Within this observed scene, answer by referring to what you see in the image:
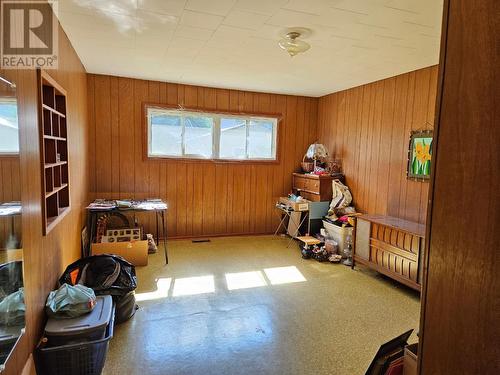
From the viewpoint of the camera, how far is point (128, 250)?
394 cm

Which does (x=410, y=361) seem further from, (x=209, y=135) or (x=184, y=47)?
(x=209, y=135)

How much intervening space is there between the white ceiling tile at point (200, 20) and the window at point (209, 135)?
2387 mm

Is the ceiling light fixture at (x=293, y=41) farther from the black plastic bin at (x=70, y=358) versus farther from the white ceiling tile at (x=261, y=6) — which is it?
the black plastic bin at (x=70, y=358)

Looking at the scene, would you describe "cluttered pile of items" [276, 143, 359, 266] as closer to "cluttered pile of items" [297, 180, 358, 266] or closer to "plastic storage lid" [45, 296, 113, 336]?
"cluttered pile of items" [297, 180, 358, 266]

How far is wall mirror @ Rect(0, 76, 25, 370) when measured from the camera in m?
1.37

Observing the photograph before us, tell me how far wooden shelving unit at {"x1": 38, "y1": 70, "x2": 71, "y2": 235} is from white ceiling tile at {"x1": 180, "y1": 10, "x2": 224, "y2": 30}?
3.50 feet

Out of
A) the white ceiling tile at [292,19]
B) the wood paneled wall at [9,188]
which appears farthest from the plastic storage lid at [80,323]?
the white ceiling tile at [292,19]

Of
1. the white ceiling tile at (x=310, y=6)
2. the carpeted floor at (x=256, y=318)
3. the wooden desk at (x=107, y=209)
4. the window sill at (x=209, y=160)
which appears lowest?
the carpeted floor at (x=256, y=318)

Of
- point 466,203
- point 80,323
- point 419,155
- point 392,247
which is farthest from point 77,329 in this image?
point 419,155

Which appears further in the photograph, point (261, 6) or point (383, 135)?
point (383, 135)

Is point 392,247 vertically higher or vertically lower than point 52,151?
lower

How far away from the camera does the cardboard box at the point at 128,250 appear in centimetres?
383

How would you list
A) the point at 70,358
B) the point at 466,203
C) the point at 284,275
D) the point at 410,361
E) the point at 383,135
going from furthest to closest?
1. the point at 383,135
2. the point at 284,275
3. the point at 70,358
4. the point at 410,361
5. the point at 466,203

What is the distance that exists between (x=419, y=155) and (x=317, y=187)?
63.6 inches
